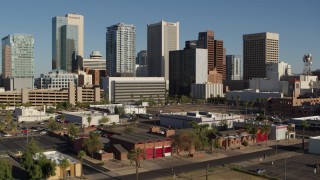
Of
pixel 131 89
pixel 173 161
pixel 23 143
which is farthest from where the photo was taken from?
pixel 131 89

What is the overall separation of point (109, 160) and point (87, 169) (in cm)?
459

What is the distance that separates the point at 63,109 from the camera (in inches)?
4451

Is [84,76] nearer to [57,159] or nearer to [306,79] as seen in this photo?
[306,79]

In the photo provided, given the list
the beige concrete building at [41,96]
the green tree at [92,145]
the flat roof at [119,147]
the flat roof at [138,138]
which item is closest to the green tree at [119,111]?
the beige concrete building at [41,96]

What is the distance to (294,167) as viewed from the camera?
43.2m

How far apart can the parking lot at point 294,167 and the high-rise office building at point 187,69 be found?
416 ft

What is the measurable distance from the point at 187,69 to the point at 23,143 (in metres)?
126

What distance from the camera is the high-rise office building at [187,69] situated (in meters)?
175

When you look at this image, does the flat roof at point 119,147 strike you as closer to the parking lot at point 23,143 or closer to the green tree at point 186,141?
the green tree at point 186,141

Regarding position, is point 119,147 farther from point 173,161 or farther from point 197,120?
point 197,120

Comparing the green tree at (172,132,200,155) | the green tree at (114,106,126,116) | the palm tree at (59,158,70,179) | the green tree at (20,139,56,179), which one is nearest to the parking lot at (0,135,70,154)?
the palm tree at (59,158,70,179)

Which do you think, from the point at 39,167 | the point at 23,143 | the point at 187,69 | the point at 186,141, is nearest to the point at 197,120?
the point at 186,141

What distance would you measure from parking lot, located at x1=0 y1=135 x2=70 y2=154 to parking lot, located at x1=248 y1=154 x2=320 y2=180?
27.8 meters

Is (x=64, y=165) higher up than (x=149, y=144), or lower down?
lower down
